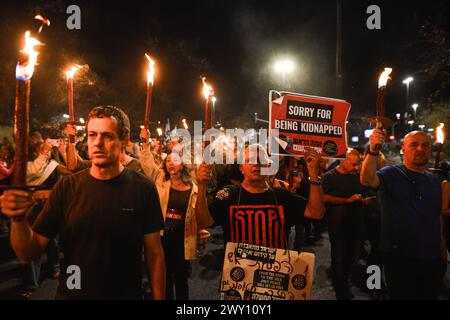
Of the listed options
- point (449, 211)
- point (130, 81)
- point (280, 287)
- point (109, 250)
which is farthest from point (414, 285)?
point (130, 81)

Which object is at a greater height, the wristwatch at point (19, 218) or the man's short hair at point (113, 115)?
the man's short hair at point (113, 115)

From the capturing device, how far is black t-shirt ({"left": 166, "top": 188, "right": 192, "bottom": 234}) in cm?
432

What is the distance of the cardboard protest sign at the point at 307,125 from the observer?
4.17 metres

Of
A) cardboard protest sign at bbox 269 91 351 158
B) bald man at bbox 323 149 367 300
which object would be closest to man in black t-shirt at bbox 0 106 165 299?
cardboard protest sign at bbox 269 91 351 158

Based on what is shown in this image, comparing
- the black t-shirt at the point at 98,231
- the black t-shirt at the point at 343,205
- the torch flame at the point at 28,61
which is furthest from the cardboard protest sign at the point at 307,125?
the torch flame at the point at 28,61

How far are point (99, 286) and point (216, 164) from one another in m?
4.54

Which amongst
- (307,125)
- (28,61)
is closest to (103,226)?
(28,61)

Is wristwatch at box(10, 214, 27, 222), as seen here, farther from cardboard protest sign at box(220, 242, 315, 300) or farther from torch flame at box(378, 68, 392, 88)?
torch flame at box(378, 68, 392, 88)

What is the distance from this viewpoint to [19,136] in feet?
5.51

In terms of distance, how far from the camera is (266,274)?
3.08 meters

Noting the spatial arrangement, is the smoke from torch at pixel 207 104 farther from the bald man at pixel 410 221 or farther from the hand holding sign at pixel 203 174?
the bald man at pixel 410 221

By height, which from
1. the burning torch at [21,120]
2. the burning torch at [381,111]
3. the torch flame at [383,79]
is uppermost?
the torch flame at [383,79]

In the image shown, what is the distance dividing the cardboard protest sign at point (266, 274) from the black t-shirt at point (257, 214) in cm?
20
